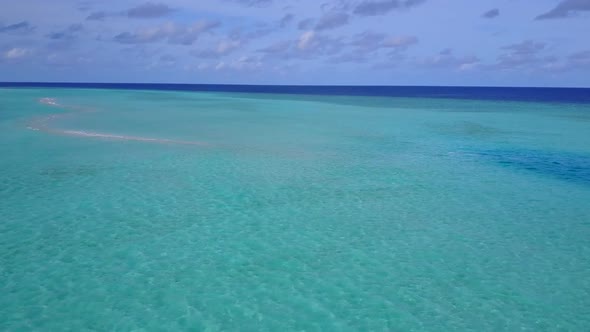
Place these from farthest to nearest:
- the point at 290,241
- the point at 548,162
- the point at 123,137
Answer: the point at 123,137
the point at 548,162
the point at 290,241

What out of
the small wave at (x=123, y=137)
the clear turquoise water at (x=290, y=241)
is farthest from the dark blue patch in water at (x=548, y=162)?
the small wave at (x=123, y=137)

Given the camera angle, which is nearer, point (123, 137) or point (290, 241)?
point (290, 241)

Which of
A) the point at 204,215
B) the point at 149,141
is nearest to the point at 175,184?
the point at 204,215

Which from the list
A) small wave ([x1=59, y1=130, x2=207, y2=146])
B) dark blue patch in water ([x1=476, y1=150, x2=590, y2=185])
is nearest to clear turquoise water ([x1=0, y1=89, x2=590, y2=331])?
dark blue patch in water ([x1=476, y1=150, x2=590, y2=185])

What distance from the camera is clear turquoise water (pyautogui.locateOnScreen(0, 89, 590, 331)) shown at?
724 centimetres

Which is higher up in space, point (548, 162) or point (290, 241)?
point (548, 162)

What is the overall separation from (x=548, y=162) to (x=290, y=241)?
14024mm

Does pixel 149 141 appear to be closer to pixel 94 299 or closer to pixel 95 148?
pixel 95 148

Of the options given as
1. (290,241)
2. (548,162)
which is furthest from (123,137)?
(548,162)

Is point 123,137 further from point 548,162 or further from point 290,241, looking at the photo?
point 548,162

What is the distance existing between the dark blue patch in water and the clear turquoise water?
17 centimetres

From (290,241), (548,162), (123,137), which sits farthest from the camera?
(123,137)

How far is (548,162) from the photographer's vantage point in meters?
19.2

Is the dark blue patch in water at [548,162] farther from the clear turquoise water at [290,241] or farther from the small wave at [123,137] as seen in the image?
the small wave at [123,137]
